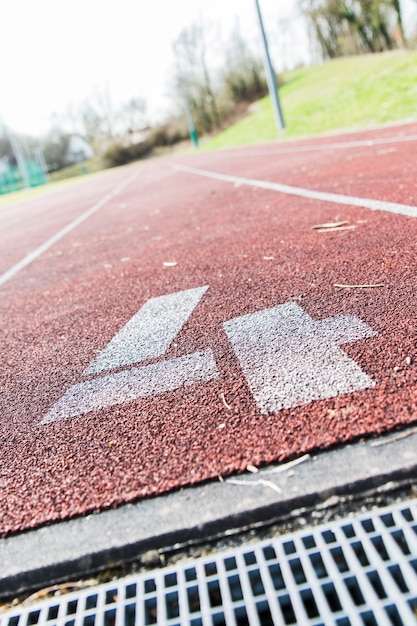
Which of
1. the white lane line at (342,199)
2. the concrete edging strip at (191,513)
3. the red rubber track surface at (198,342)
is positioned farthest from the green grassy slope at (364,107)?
the concrete edging strip at (191,513)

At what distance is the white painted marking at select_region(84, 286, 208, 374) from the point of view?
2684 mm

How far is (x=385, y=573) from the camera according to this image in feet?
4.25

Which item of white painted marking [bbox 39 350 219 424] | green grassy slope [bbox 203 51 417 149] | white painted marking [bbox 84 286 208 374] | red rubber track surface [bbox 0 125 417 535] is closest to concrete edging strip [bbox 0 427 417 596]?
red rubber track surface [bbox 0 125 417 535]

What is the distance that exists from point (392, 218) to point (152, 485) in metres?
3.26

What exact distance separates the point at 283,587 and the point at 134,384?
120 cm

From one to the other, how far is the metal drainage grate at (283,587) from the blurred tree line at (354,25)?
174 ft

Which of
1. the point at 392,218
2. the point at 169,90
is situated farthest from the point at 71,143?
the point at 392,218

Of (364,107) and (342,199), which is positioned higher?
(364,107)

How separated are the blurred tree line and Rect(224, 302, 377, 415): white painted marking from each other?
5181cm

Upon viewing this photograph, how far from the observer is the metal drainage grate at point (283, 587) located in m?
1.25

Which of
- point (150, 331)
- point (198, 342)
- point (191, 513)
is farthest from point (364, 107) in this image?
point (191, 513)

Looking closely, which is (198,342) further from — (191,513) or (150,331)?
(191,513)

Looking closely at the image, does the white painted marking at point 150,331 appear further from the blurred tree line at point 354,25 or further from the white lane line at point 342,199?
the blurred tree line at point 354,25

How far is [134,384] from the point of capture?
2.37 meters
